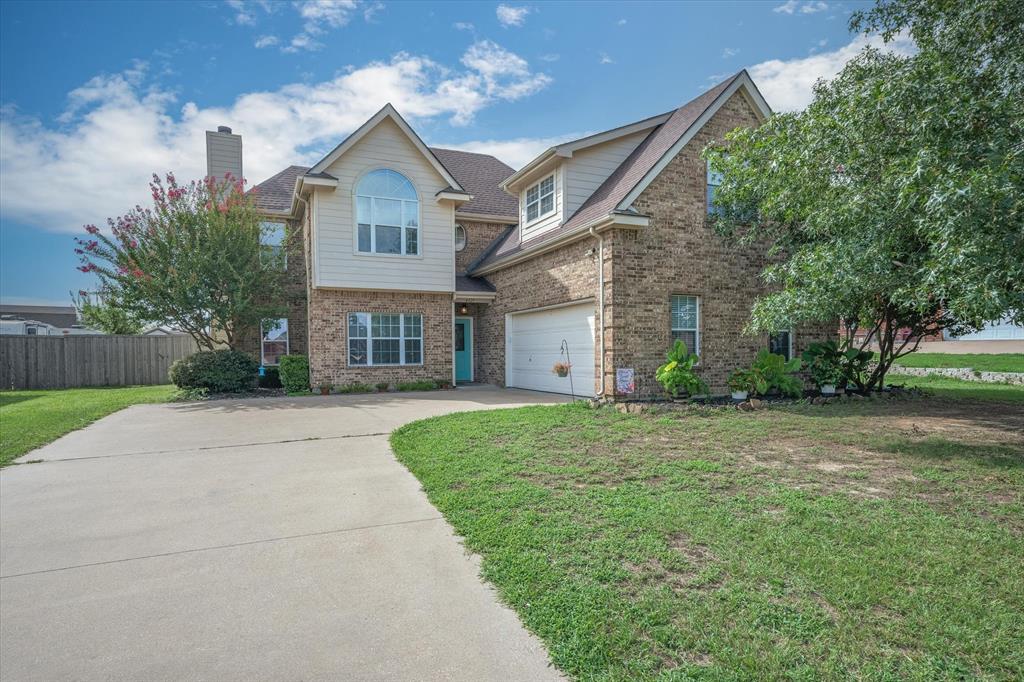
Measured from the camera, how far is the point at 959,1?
674 cm

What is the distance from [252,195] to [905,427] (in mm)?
16251

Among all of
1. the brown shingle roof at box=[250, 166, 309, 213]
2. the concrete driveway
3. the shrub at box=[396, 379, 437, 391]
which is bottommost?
the concrete driveway

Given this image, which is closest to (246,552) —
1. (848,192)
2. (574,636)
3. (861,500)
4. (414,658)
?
(414,658)

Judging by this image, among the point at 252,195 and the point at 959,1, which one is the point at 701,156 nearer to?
the point at 959,1

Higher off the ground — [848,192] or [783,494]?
[848,192]

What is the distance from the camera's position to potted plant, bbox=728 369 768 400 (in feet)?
36.8

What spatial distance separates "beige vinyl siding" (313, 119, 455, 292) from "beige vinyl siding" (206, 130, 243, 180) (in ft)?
20.8

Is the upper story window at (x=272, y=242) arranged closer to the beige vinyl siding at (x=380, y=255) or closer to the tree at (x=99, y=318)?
the beige vinyl siding at (x=380, y=255)

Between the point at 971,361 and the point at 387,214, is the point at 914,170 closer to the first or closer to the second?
the point at 387,214

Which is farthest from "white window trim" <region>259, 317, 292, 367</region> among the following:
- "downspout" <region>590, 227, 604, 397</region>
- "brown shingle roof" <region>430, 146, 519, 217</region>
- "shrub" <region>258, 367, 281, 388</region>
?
"downspout" <region>590, 227, 604, 397</region>

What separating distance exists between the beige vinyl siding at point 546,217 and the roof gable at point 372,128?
214 cm

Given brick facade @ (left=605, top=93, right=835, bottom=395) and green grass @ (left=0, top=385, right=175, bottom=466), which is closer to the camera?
green grass @ (left=0, top=385, right=175, bottom=466)

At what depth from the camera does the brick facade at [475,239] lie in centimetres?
1817

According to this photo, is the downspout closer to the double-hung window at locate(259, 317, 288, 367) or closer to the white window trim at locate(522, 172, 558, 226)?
the white window trim at locate(522, 172, 558, 226)
